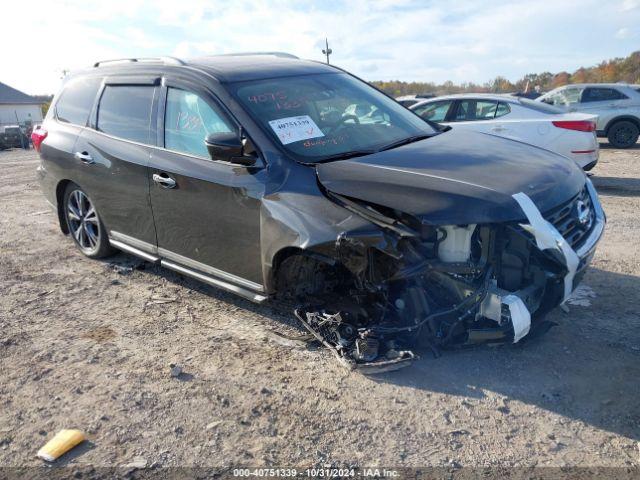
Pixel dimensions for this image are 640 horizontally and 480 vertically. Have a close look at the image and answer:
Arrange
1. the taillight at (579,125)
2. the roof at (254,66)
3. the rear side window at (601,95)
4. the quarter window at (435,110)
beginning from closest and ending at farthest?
the roof at (254,66), the taillight at (579,125), the quarter window at (435,110), the rear side window at (601,95)

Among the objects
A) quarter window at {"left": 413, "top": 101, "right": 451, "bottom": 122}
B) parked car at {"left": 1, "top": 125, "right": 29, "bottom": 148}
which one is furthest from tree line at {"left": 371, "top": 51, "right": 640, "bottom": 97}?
quarter window at {"left": 413, "top": 101, "right": 451, "bottom": 122}

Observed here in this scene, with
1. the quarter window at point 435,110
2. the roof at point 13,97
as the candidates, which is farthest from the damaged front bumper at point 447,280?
the roof at point 13,97

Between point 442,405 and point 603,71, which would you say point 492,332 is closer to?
point 442,405

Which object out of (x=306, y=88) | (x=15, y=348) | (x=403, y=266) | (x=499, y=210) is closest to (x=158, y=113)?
(x=306, y=88)

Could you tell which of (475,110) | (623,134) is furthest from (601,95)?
(475,110)

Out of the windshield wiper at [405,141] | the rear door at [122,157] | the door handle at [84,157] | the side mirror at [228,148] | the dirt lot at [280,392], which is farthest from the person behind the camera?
the door handle at [84,157]

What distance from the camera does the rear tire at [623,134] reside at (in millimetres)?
13555

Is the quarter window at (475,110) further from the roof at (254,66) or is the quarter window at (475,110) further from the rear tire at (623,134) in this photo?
the rear tire at (623,134)

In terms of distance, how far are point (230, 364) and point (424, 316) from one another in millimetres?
1298

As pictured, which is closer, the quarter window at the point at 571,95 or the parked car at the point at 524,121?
the parked car at the point at 524,121

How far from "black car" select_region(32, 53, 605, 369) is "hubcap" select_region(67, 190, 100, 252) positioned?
61cm

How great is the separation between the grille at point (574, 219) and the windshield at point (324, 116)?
1254mm

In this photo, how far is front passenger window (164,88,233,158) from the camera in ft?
13.0

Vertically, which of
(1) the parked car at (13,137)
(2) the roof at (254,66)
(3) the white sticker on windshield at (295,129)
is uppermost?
(2) the roof at (254,66)
